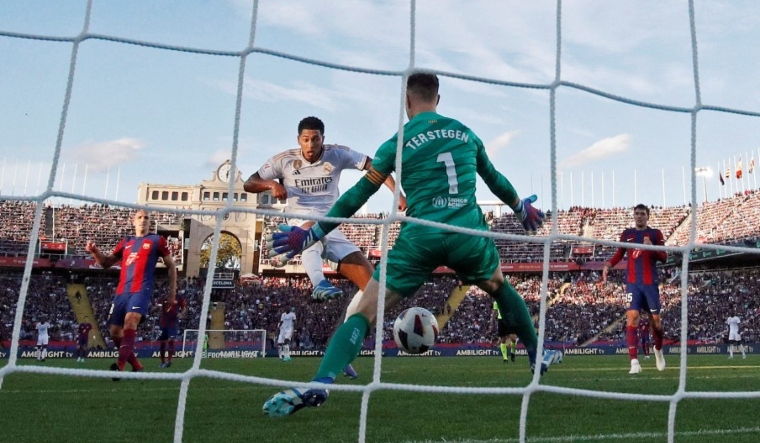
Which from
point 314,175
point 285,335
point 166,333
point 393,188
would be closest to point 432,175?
point 393,188

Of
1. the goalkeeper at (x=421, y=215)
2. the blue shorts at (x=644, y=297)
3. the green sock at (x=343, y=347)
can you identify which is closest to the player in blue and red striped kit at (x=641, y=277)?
the blue shorts at (x=644, y=297)

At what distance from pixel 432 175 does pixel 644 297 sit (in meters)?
5.79

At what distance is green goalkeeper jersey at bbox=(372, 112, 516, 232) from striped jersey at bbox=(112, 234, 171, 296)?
4.40 metres

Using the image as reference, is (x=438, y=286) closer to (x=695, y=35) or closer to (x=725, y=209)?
(x=725, y=209)

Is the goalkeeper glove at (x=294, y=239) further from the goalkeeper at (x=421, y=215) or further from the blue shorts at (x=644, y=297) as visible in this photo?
the blue shorts at (x=644, y=297)

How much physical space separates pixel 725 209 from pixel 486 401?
3110 centimetres

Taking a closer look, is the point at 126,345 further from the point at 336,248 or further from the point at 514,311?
the point at 514,311

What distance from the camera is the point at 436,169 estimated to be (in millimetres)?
4066

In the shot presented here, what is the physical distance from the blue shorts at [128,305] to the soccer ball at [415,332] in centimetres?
373

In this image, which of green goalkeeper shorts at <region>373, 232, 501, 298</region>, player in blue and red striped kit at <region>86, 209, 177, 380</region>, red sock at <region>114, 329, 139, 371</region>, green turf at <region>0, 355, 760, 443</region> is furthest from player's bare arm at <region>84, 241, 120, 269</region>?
green goalkeeper shorts at <region>373, 232, 501, 298</region>

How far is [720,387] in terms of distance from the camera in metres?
7.03

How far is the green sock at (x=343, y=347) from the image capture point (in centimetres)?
388

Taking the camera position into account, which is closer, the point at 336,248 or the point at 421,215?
the point at 421,215

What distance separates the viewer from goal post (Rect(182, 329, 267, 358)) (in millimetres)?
22977
